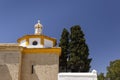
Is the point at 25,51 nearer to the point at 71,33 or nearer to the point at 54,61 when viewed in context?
the point at 54,61

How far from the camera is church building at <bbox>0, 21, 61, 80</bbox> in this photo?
20062 millimetres

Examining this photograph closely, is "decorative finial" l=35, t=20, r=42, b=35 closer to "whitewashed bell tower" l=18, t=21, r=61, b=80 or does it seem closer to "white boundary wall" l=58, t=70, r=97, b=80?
"whitewashed bell tower" l=18, t=21, r=61, b=80

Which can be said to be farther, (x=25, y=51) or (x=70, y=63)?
(x=70, y=63)

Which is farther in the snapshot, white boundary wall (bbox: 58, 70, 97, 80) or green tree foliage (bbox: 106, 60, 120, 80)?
green tree foliage (bbox: 106, 60, 120, 80)

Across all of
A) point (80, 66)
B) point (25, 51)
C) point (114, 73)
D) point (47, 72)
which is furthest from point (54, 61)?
point (114, 73)

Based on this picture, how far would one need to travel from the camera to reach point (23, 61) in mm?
20891

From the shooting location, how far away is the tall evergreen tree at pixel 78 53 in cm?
2839

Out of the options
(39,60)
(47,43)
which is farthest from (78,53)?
(39,60)

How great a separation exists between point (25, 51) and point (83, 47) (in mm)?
9868

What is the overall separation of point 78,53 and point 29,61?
9177mm

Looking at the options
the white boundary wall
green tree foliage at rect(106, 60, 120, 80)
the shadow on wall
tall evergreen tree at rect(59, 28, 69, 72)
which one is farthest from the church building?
green tree foliage at rect(106, 60, 120, 80)

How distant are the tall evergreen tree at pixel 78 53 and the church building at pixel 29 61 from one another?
769 centimetres

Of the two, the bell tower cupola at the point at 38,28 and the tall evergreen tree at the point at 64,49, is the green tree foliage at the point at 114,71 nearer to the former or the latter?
the tall evergreen tree at the point at 64,49

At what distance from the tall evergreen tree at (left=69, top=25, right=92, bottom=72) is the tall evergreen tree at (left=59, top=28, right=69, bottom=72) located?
85 cm
